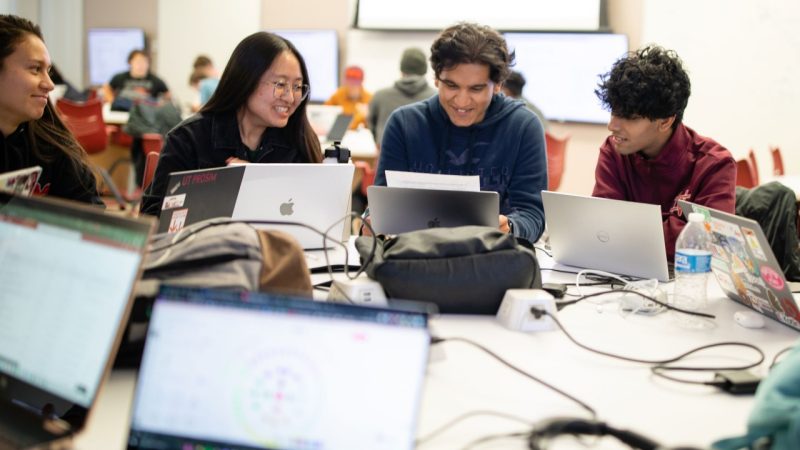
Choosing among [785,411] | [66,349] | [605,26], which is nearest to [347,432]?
[66,349]

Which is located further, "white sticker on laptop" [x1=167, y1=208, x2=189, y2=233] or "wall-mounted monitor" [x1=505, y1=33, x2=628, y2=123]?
"wall-mounted monitor" [x1=505, y1=33, x2=628, y2=123]

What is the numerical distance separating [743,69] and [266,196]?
421 cm

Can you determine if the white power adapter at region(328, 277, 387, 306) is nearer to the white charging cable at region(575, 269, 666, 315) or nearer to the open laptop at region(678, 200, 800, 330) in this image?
the white charging cable at region(575, 269, 666, 315)

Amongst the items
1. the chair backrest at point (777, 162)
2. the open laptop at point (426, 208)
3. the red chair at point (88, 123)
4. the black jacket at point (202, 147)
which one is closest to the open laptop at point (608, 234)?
the open laptop at point (426, 208)

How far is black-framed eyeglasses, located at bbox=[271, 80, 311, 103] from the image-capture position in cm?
241

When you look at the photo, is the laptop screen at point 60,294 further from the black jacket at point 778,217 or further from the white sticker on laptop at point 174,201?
the black jacket at point 778,217

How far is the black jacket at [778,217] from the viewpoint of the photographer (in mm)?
2574

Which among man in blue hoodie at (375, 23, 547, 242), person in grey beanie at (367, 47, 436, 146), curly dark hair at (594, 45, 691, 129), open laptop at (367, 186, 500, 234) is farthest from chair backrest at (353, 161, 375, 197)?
open laptop at (367, 186, 500, 234)

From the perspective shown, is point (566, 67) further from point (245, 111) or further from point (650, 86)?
point (245, 111)

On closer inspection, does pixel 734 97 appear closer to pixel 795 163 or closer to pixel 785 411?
pixel 795 163

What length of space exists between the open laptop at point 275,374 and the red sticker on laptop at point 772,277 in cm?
98

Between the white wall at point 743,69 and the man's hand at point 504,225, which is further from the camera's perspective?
the white wall at point 743,69

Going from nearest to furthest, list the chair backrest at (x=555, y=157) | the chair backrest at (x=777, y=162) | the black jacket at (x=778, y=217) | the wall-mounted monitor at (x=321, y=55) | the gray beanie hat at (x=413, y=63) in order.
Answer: the black jacket at (x=778, y=217)
the chair backrest at (x=777, y=162)
the chair backrest at (x=555, y=157)
the gray beanie hat at (x=413, y=63)
the wall-mounted monitor at (x=321, y=55)

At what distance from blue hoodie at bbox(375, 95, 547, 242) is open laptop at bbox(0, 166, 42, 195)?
1131mm
